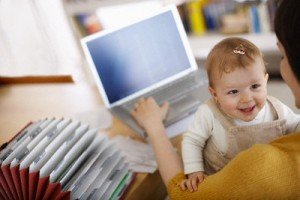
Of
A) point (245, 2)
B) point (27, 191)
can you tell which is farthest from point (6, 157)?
point (245, 2)

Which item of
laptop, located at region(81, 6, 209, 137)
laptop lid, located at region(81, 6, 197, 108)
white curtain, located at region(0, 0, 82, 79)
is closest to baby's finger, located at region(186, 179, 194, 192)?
laptop, located at region(81, 6, 209, 137)

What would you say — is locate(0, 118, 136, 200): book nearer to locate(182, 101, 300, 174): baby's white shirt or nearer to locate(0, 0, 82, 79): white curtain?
locate(182, 101, 300, 174): baby's white shirt

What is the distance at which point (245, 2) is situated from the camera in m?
2.33

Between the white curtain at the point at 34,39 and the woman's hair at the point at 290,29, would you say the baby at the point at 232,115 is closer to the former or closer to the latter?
the woman's hair at the point at 290,29

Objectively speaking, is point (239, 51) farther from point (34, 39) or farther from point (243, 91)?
point (34, 39)

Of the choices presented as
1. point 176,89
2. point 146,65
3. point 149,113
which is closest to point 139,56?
point 146,65

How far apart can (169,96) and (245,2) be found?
1296 millimetres

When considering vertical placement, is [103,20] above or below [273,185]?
above

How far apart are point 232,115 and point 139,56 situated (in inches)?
21.2

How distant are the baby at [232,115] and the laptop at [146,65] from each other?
0.97ft

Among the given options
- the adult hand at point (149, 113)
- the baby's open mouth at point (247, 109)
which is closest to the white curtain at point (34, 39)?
the adult hand at point (149, 113)

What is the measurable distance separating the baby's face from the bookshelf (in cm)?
127

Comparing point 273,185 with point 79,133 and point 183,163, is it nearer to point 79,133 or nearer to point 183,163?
point 183,163

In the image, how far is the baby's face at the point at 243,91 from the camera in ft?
2.84
